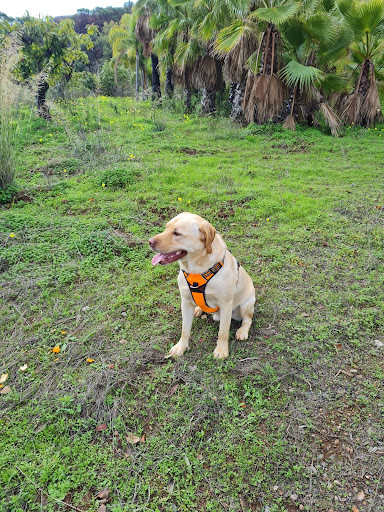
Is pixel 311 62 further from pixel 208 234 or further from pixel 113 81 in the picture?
pixel 113 81

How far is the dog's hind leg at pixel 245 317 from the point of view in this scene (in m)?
3.00

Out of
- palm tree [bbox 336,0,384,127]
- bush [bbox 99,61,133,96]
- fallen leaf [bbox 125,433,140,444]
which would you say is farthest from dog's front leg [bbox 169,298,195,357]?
bush [bbox 99,61,133,96]

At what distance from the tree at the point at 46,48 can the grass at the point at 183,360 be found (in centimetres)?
569

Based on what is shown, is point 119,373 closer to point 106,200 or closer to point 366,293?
point 366,293

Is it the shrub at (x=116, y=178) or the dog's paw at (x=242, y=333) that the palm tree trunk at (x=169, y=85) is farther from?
the dog's paw at (x=242, y=333)

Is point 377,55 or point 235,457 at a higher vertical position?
A: point 377,55

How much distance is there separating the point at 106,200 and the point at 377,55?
12.3m

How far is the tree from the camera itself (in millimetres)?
9523

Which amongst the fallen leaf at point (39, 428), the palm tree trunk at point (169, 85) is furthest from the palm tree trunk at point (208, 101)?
the fallen leaf at point (39, 428)

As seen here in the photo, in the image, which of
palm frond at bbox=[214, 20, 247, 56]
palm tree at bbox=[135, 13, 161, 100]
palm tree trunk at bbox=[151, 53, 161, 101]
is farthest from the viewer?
palm tree trunk at bbox=[151, 53, 161, 101]

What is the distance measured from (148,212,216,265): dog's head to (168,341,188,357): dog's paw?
0.89m

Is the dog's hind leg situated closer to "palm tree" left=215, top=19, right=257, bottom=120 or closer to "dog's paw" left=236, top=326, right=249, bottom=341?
"dog's paw" left=236, top=326, right=249, bottom=341

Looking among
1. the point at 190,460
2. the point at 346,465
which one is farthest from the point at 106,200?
the point at 346,465

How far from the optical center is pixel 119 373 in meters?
2.62
